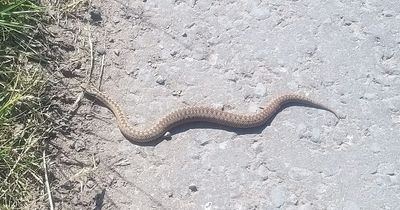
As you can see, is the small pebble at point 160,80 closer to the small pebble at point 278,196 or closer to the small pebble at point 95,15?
the small pebble at point 95,15

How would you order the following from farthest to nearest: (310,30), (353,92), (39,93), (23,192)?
1. (310,30)
2. (353,92)
3. (39,93)
4. (23,192)

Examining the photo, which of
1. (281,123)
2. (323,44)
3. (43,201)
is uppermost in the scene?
(323,44)

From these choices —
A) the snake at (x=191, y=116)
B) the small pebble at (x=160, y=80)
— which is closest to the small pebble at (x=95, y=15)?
the snake at (x=191, y=116)

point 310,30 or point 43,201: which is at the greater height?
point 310,30

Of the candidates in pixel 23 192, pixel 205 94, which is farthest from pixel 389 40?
pixel 23 192

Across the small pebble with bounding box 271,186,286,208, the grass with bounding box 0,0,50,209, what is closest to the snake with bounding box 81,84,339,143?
the grass with bounding box 0,0,50,209

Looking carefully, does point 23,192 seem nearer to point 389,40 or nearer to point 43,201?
point 43,201

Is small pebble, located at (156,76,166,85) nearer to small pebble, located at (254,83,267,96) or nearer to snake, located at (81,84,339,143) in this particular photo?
snake, located at (81,84,339,143)
